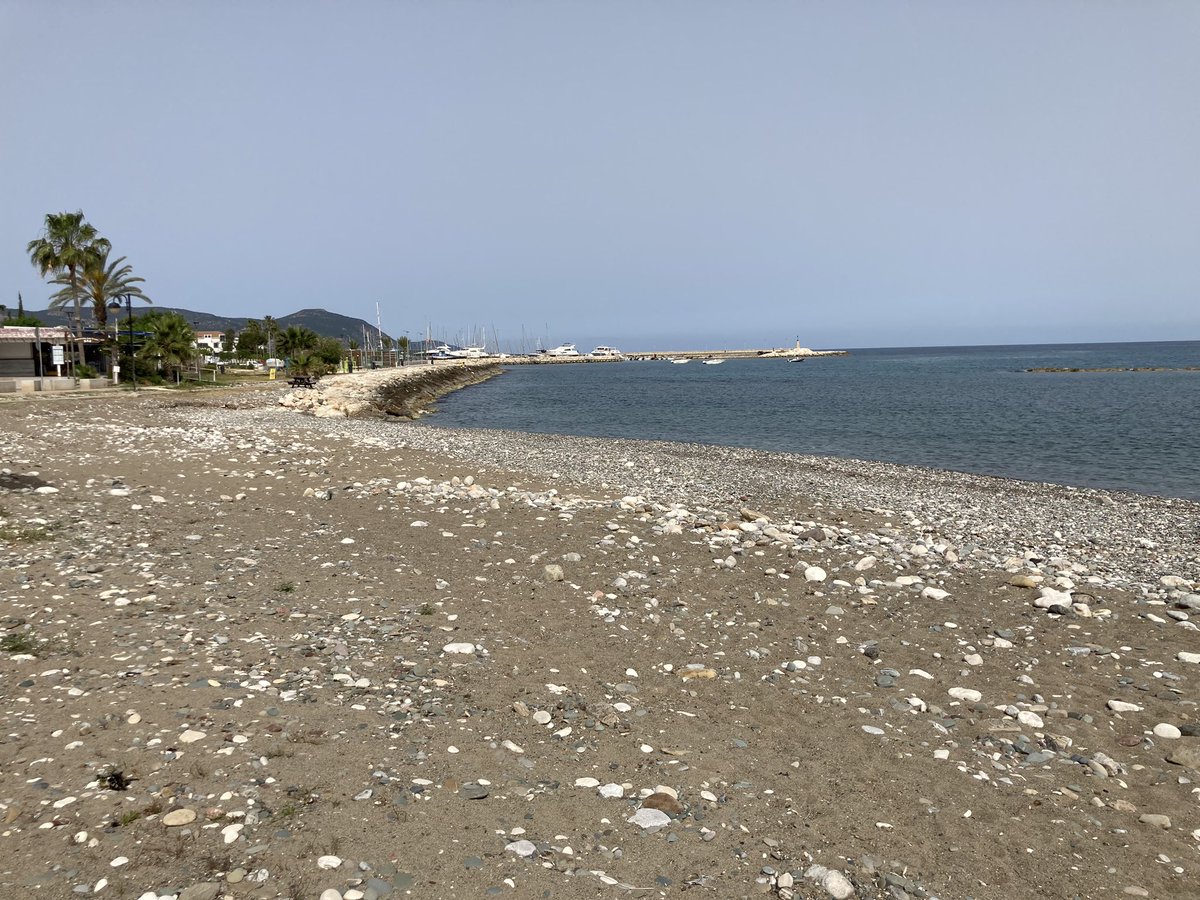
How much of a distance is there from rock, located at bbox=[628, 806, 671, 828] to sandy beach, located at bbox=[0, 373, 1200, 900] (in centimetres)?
4

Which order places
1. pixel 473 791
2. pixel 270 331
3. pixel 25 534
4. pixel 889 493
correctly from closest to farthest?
pixel 473 791
pixel 25 534
pixel 889 493
pixel 270 331

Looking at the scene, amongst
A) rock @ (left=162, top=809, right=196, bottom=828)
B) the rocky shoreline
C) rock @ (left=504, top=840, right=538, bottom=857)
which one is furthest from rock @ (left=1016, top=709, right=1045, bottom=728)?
the rocky shoreline

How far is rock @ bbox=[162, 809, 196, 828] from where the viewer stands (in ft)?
17.2

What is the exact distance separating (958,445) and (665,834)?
127 feet

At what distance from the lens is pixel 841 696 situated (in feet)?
27.1

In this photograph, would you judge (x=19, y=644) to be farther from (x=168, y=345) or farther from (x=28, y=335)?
(x=168, y=345)

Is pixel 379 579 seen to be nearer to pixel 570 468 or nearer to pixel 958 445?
pixel 570 468

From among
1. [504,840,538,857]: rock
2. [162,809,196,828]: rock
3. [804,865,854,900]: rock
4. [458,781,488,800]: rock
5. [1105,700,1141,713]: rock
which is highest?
[162,809,196,828]: rock

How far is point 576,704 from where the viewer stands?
7.68 m

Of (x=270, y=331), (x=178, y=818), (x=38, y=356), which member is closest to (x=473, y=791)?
(x=178, y=818)

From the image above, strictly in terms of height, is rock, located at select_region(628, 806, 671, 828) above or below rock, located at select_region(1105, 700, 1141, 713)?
above

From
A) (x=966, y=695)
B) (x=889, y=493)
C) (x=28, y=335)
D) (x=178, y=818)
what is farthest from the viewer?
(x=28, y=335)

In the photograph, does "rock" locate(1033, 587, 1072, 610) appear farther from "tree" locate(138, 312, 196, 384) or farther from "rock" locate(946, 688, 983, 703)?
"tree" locate(138, 312, 196, 384)

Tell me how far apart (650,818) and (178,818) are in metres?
3.37
